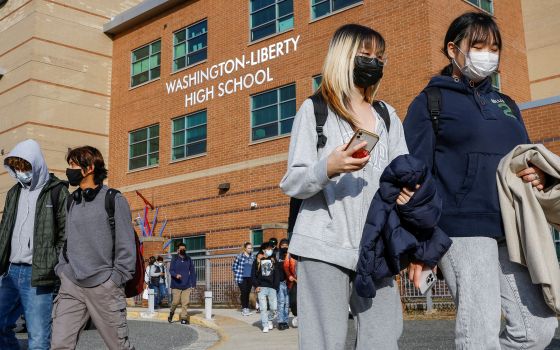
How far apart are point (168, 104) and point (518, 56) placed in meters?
13.5

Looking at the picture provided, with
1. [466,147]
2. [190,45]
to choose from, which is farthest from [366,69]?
[190,45]

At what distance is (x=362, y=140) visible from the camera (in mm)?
2609

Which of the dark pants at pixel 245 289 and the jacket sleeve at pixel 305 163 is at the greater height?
the jacket sleeve at pixel 305 163

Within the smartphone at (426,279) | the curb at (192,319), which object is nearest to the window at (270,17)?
the curb at (192,319)

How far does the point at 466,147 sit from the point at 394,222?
71 centimetres

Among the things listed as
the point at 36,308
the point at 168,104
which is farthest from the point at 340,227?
the point at 168,104

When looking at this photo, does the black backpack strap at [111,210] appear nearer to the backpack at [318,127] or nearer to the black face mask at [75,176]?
the black face mask at [75,176]

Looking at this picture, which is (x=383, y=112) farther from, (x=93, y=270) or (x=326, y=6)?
(x=326, y=6)

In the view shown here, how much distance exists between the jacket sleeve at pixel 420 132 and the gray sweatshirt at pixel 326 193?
26cm

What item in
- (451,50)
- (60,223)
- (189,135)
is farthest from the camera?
(189,135)

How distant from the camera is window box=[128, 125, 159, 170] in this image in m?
26.3

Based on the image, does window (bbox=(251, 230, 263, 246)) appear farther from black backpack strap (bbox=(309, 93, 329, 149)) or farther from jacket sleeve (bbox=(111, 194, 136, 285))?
black backpack strap (bbox=(309, 93, 329, 149))

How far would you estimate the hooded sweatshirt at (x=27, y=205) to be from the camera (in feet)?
17.7

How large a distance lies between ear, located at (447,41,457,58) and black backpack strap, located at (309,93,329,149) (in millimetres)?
980
